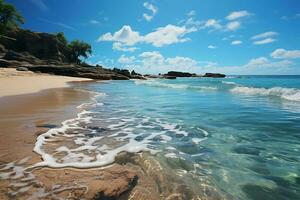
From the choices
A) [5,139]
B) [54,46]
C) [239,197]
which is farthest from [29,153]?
[54,46]

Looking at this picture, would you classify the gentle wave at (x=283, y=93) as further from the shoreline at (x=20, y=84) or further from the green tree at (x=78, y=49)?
the green tree at (x=78, y=49)

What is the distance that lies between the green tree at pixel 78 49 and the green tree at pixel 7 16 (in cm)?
2356

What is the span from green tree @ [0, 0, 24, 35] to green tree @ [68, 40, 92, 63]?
77.3ft

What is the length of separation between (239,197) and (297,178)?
1213 millimetres

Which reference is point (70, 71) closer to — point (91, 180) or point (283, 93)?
point (283, 93)

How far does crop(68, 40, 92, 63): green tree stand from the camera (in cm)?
7856

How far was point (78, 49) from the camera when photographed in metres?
79.3

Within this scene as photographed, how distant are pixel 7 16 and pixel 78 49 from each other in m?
27.4

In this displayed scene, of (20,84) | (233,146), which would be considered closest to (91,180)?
(233,146)

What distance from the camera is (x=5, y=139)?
4.92 metres

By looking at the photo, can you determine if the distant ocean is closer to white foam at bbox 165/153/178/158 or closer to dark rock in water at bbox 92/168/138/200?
white foam at bbox 165/153/178/158

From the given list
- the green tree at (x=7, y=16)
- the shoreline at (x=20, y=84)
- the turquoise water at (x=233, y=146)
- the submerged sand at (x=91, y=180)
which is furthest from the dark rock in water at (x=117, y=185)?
the green tree at (x=7, y=16)

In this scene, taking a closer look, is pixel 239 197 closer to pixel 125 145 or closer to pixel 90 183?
pixel 90 183

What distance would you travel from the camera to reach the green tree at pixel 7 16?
169ft
